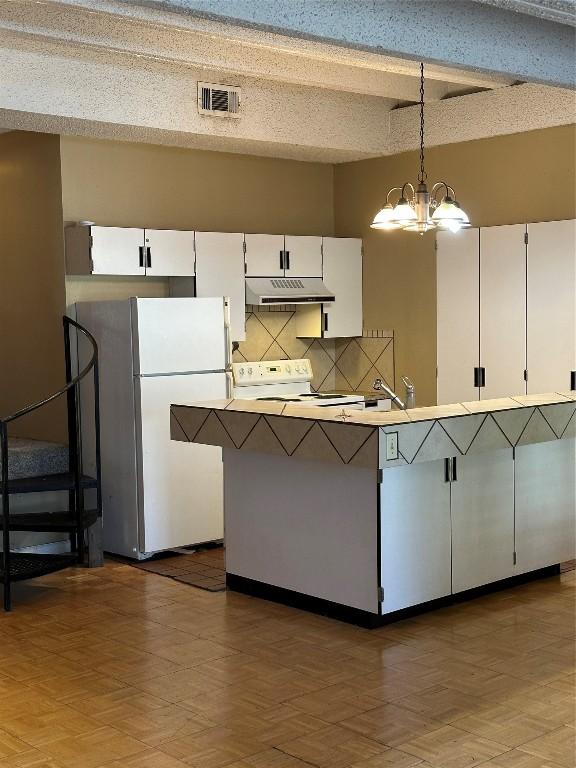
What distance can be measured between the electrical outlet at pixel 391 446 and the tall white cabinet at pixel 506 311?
237 centimetres

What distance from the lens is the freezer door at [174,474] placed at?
6.50 meters

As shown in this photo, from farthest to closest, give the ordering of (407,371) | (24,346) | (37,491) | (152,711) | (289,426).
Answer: (407,371)
(24,346)
(37,491)
(289,426)
(152,711)

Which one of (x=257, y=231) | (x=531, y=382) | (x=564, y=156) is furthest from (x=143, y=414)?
(x=564, y=156)

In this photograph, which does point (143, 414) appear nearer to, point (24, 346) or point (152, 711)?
point (24, 346)

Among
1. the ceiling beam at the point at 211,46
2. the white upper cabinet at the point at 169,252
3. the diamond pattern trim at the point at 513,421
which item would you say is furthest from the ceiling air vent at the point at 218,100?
the diamond pattern trim at the point at 513,421

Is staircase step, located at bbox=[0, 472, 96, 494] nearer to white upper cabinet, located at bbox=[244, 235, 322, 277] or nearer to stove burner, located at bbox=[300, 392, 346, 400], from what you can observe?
stove burner, located at bbox=[300, 392, 346, 400]

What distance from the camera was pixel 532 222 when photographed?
22.7ft

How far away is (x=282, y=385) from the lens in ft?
25.5

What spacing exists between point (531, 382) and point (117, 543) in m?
2.92

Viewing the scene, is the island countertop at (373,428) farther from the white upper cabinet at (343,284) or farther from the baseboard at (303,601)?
the white upper cabinet at (343,284)

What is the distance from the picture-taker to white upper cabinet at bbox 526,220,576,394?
21.7ft

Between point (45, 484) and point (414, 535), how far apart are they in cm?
244

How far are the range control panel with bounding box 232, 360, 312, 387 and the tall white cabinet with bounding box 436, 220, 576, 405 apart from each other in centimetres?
106

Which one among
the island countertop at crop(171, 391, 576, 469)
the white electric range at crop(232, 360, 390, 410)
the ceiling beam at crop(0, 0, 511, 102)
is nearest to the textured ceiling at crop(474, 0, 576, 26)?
the ceiling beam at crop(0, 0, 511, 102)
